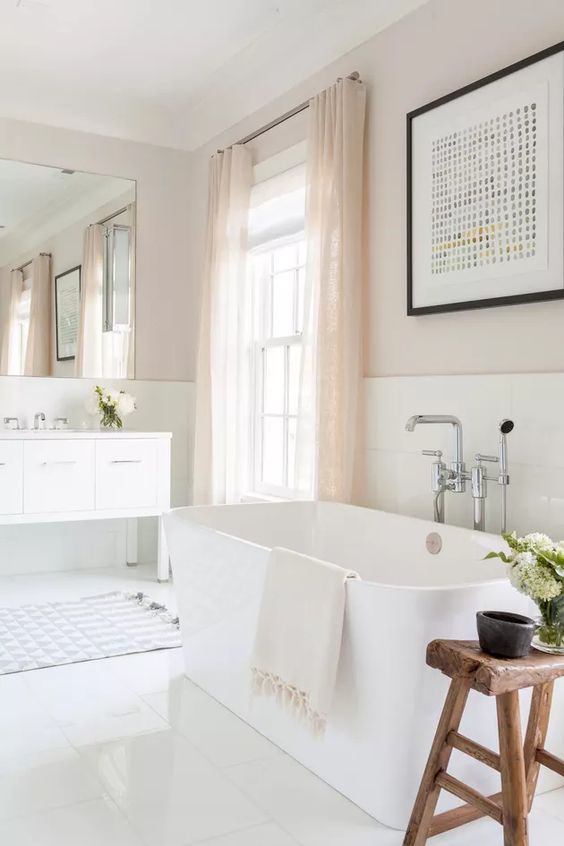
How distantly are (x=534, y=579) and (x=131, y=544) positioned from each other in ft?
11.6

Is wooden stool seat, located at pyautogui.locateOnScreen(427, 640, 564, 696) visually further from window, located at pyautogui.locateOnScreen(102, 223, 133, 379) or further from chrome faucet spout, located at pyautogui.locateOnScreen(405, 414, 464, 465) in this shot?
window, located at pyautogui.locateOnScreen(102, 223, 133, 379)

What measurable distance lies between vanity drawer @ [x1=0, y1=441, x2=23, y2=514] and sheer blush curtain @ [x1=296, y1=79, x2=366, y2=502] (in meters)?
1.58

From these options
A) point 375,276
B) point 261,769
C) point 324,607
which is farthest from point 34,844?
point 375,276

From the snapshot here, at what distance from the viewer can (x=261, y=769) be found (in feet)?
7.66

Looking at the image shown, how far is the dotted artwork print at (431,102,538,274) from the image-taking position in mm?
2709

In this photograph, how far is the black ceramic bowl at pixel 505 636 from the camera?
70.0 inches

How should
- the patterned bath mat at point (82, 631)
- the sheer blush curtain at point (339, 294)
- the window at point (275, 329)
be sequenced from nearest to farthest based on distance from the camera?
the patterned bath mat at point (82, 631), the sheer blush curtain at point (339, 294), the window at point (275, 329)

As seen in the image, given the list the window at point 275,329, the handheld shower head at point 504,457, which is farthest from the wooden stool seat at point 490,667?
the window at point 275,329

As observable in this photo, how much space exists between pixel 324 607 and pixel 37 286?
126 inches

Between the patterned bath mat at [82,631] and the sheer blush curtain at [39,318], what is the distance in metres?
1.38

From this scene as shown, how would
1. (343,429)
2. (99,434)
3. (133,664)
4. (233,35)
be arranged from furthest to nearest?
(99,434), (233,35), (343,429), (133,664)

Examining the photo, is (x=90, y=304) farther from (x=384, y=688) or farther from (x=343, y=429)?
(x=384, y=688)

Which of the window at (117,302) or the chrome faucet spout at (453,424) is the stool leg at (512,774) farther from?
the window at (117,302)

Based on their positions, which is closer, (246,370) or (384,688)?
(384,688)
